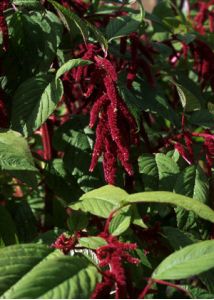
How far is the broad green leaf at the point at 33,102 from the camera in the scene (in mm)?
1155

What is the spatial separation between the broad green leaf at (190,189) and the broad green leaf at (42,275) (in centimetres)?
42

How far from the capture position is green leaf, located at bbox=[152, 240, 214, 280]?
78 cm

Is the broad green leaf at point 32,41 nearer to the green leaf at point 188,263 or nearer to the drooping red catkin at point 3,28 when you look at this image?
the drooping red catkin at point 3,28

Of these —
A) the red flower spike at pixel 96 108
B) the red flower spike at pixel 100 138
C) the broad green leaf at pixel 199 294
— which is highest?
the red flower spike at pixel 96 108

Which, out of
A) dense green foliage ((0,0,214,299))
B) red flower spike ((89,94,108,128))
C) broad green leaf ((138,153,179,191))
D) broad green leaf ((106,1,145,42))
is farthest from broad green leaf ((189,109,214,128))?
red flower spike ((89,94,108,128))

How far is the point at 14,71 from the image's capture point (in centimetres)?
128

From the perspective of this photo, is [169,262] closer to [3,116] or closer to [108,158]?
[108,158]

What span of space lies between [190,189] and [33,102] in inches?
15.3

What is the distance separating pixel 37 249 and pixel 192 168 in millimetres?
479

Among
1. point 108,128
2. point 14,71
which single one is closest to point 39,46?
point 14,71

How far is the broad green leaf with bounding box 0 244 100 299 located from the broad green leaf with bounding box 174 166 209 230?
42cm

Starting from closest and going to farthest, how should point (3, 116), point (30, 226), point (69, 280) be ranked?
point (69, 280), point (3, 116), point (30, 226)

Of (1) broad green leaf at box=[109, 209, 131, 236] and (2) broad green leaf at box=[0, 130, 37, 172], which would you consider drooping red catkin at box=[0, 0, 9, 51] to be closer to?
(2) broad green leaf at box=[0, 130, 37, 172]

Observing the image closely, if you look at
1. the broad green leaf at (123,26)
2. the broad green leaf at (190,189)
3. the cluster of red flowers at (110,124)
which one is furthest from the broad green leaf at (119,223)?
the broad green leaf at (123,26)
